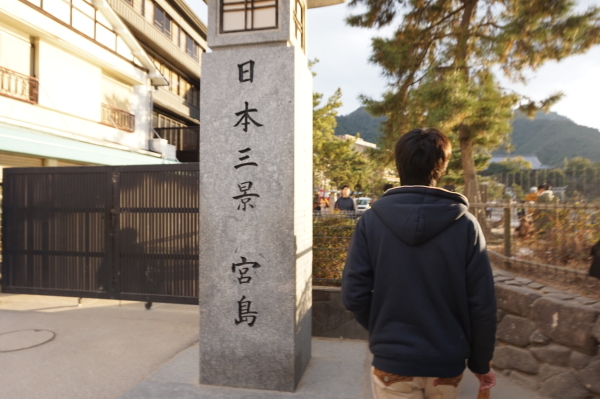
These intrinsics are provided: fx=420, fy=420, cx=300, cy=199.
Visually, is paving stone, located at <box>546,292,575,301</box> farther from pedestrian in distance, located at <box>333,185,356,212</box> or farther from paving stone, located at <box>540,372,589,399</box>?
pedestrian in distance, located at <box>333,185,356,212</box>

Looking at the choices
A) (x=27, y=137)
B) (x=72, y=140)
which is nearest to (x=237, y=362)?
(x=27, y=137)

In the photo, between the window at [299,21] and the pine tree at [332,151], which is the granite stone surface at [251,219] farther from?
the pine tree at [332,151]

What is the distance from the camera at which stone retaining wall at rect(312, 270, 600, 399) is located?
3.18 metres

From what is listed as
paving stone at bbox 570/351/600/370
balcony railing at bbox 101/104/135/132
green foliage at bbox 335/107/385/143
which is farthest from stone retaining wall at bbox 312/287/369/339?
green foliage at bbox 335/107/385/143

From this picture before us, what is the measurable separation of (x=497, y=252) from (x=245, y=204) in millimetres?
3661

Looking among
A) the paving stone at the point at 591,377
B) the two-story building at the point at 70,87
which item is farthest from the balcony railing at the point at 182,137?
the paving stone at the point at 591,377

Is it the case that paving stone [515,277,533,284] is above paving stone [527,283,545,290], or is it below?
above

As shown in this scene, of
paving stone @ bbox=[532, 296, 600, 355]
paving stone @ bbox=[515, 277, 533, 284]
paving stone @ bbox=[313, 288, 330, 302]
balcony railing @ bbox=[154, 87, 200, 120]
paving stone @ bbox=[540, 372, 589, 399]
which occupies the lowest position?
paving stone @ bbox=[540, 372, 589, 399]

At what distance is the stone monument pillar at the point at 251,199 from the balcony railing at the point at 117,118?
38.9 feet

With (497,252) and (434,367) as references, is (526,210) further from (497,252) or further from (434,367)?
(434,367)

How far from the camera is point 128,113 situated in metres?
15.2

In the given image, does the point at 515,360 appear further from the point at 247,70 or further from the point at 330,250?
the point at 247,70

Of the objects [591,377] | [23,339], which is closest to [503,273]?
[591,377]

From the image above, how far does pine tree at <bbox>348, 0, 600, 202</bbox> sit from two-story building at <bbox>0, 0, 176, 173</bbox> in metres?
7.17
